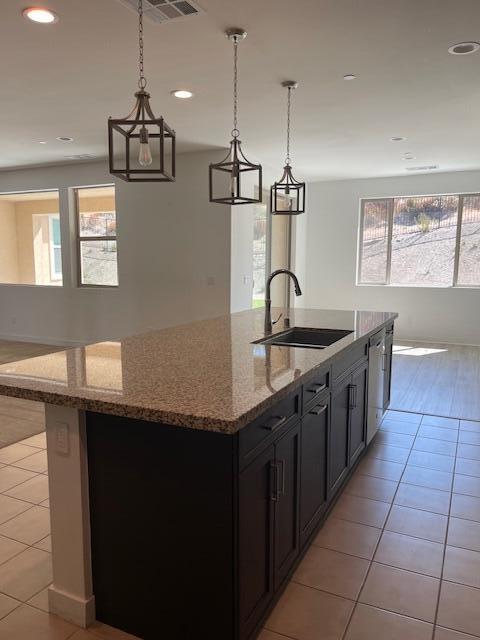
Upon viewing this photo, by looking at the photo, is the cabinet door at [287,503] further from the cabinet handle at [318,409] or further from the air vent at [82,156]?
the air vent at [82,156]

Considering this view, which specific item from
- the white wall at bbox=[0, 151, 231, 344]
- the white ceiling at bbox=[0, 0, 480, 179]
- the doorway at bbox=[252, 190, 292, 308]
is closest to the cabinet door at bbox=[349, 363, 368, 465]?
the white ceiling at bbox=[0, 0, 480, 179]

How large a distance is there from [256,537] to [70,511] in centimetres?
68

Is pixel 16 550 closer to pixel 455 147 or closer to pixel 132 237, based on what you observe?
pixel 132 237

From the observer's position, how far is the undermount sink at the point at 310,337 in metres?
3.01

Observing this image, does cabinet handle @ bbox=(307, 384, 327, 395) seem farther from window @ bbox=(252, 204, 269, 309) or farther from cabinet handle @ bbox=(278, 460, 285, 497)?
window @ bbox=(252, 204, 269, 309)

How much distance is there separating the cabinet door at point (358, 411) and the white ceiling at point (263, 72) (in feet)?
6.58

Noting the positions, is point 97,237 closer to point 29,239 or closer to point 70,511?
point 29,239

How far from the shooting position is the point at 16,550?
7.60 feet

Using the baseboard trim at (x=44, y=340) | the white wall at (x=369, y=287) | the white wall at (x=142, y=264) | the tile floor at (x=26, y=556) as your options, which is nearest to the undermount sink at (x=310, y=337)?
the tile floor at (x=26, y=556)

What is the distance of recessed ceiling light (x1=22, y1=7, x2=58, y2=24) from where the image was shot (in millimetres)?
2605

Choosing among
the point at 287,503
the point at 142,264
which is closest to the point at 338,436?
the point at 287,503

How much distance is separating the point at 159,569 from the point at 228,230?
4.80 m

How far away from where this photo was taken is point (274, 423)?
68.5 inches

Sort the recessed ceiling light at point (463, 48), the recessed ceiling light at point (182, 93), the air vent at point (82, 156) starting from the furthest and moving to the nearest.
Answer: the air vent at point (82, 156) < the recessed ceiling light at point (182, 93) < the recessed ceiling light at point (463, 48)
